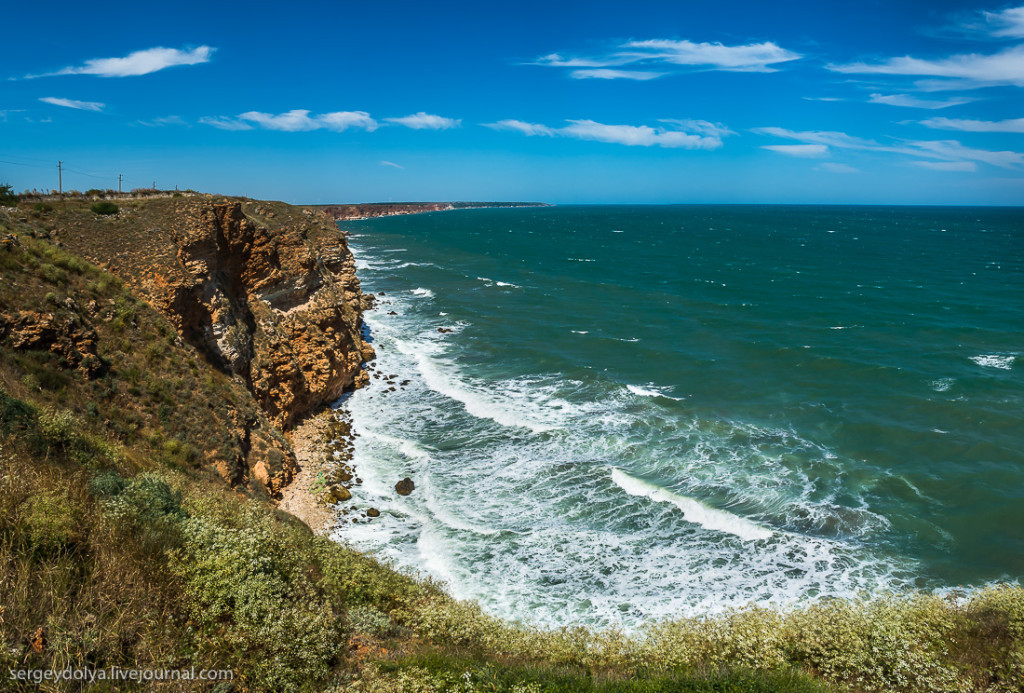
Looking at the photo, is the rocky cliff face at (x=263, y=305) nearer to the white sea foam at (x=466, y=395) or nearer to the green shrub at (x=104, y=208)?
the green shrub at (x=104, y=208)

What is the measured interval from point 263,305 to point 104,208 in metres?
7.97

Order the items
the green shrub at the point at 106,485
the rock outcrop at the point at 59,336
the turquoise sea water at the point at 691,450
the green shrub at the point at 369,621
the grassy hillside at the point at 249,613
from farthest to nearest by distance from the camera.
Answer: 1. the turquoise sea water at the point at 691,450
2. the rock outcrop at the point at 59,336
3. the green shrub at the point at 369,621
4. the green shrub at the point at 106,485
5. the grassy hillside at the point at 249,613

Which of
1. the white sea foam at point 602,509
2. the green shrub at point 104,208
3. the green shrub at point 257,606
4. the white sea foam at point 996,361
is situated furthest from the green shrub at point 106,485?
the white sea foam at point 996,361

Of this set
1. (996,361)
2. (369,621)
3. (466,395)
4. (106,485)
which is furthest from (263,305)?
(996,361)

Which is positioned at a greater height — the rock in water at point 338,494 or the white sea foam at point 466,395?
the white sea foam at point 466,395

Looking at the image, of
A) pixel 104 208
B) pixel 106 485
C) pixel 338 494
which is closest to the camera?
pixel 106 485

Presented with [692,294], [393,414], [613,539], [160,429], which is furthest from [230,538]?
[692,294]

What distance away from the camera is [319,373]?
30.1 m

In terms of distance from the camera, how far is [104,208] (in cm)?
2455

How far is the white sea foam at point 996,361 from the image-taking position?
36.9 metres

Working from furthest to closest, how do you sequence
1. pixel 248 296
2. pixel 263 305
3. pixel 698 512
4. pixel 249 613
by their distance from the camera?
pixel 263 305, pixel 248 296, pixel 698 512, pixel 249 613

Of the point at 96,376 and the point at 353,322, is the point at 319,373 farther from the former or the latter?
the point at 96,376

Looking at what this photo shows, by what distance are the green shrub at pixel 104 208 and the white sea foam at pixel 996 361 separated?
52738mm

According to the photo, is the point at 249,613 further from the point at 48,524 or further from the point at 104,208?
the point at 104,208
